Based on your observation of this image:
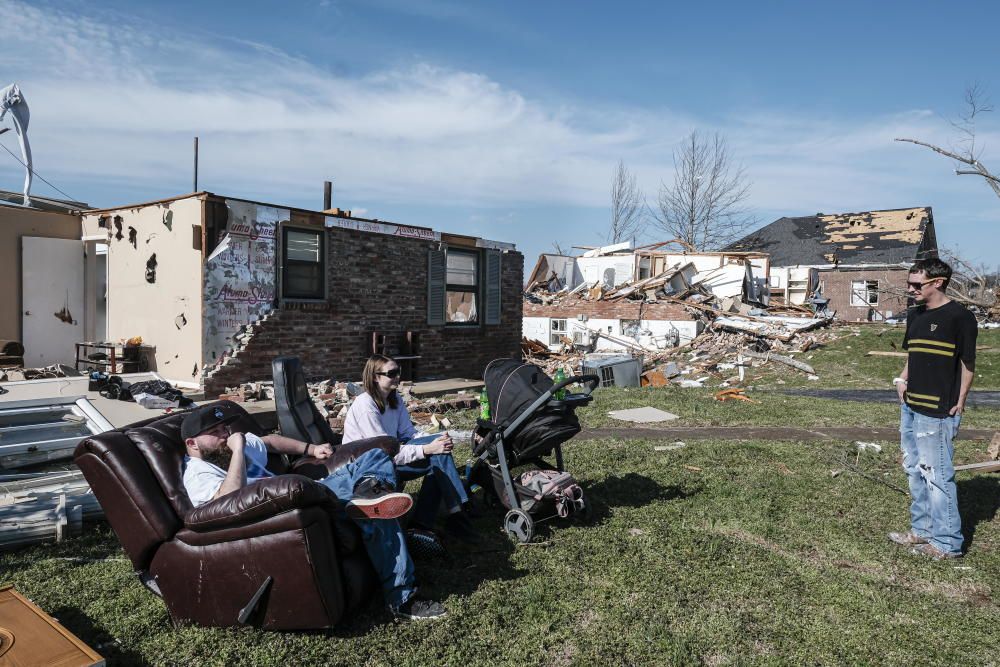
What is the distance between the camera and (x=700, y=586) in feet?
13.2

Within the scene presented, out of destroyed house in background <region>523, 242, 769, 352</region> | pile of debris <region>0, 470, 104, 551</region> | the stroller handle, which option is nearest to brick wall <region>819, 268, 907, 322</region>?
destroyed house in background <region>523, 242, 769, 352</region>

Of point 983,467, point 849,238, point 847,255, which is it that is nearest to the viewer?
point 983,467

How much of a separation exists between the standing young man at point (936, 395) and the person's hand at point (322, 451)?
161 inches

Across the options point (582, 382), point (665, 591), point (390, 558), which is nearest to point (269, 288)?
point (582, 382)

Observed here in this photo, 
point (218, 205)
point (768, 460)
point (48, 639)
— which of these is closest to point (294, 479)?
point (48, 639)

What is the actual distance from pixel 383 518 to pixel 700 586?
2008 millimetres

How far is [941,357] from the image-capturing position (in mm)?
4430

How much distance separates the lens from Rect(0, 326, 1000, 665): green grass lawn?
3.28m

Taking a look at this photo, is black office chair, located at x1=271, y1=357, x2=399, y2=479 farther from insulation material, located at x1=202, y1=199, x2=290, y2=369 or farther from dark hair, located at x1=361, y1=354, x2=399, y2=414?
insulation material, located at x1=202, y1=199, x2=290, y2=369

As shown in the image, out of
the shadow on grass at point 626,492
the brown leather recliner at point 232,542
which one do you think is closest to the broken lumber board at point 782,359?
the shadow on grass at point 626,492

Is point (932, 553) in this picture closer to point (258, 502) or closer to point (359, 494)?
point (359, 494)

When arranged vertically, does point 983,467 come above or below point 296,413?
below

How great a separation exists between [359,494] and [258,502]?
1.94ft

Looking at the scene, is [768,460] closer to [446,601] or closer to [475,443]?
[475,443]
